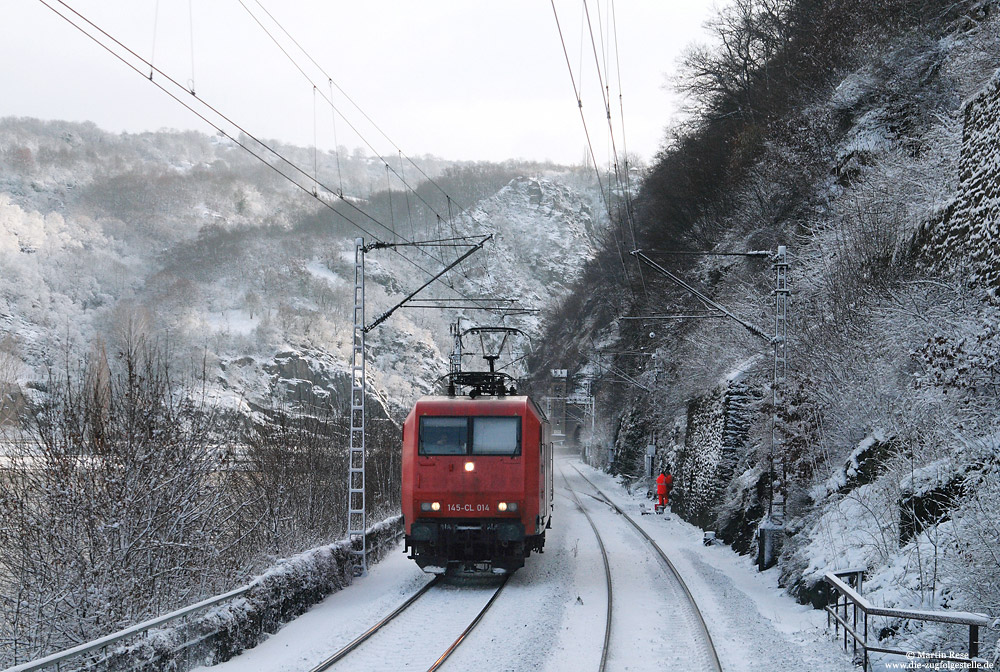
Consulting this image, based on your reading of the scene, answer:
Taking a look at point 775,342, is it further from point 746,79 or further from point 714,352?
point 746,79

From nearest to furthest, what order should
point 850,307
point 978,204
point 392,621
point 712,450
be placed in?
1. point 392,621
2. point 978,204
3. point 850,307
4. point 712,450

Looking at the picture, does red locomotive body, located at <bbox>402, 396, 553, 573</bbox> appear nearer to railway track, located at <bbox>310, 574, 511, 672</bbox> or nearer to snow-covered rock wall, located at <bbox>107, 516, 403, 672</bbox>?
railway track, located at <bbox>310, 574, 511, 672</bbox>

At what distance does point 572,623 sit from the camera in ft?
39.3

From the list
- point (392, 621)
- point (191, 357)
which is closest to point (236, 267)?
point (191, 357)

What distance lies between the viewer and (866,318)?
17094 mm

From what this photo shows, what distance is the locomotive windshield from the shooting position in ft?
48.5

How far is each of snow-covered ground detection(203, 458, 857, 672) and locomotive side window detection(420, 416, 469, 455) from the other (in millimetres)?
2419

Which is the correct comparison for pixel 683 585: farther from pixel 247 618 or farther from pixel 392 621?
pixel 247 618

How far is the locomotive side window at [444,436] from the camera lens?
14.9 meters

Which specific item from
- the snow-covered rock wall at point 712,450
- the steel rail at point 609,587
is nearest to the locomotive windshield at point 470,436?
the steel rail at point 609,587

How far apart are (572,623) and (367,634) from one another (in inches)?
117

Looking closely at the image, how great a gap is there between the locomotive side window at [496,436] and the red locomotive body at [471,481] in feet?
0.06

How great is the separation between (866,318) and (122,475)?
548 inches

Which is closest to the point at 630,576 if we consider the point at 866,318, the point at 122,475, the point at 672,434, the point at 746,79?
the point at 866,318
